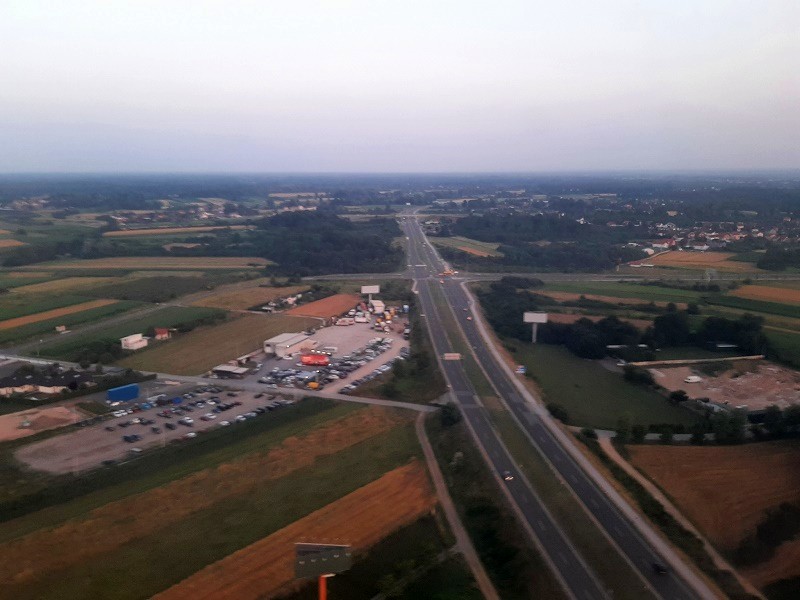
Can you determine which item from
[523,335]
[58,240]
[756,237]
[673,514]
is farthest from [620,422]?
[58,240]

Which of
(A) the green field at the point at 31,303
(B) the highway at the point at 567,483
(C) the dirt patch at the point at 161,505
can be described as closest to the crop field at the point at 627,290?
(B) the highway at the point at 567,483

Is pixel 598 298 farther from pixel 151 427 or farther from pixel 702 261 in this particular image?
pixel 151 427

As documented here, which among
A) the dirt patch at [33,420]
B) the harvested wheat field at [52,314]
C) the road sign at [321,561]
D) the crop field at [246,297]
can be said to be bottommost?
the dirt patch at [33,420]

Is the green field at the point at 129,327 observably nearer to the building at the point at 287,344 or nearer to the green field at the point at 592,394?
the building at the point at 287,344

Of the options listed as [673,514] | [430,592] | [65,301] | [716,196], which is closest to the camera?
[430,592]

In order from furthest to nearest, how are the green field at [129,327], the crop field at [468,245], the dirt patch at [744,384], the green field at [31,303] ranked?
the crop field at [468,245], the green field at [31,303], the green field at [129,327], the dirt patch at [744,384]

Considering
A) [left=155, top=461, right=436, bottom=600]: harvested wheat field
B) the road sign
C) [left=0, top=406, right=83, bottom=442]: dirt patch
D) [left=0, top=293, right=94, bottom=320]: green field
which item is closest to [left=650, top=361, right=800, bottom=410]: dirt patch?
[left=155, top=461, right=436, bottom=600]: harvested wheat field

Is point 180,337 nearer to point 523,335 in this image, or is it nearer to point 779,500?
point 523,335
